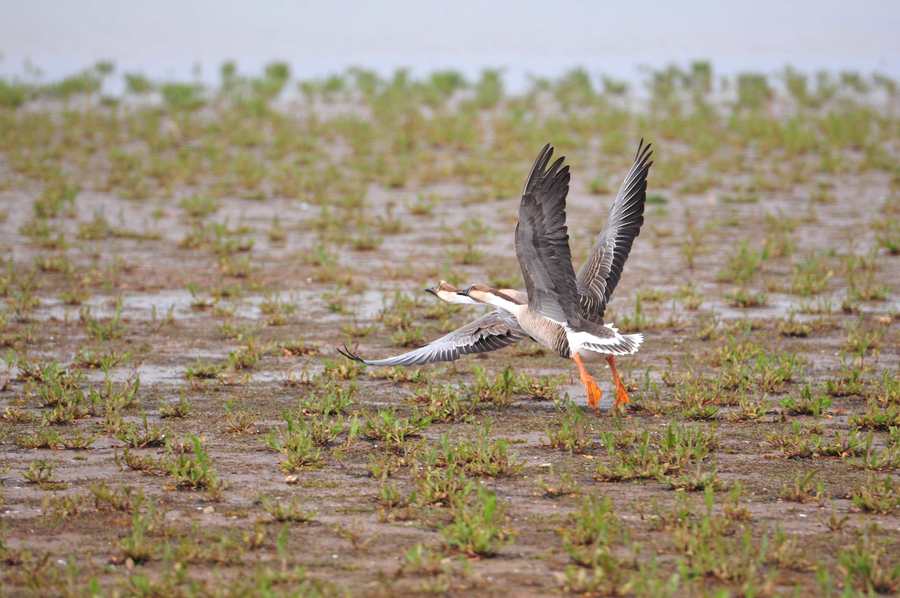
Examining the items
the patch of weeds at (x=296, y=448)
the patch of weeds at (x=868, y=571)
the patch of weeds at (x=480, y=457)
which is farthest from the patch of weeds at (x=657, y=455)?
the patch of weeds at (x=296, y=448)

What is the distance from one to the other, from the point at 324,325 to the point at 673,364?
8.94 ft

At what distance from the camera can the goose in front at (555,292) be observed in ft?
24.4

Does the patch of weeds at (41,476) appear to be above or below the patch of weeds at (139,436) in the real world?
below

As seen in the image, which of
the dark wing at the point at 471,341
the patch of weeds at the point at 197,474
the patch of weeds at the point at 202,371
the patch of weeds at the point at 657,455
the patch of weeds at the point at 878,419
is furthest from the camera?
the patch of weeds at the point at 202,371

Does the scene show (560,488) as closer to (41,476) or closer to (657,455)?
(657,455)

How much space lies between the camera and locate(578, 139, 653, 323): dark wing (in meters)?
8.17

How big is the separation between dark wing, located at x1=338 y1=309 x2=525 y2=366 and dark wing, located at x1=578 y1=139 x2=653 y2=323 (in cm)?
51

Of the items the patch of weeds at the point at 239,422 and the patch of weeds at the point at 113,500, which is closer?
the patch of weeds at the point at 113,500

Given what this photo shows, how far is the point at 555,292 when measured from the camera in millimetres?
7660

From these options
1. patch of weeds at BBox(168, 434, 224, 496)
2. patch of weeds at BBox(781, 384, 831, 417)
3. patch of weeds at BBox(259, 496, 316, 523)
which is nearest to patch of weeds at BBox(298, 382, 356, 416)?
patch of weeds at BBox(168, 434, 224, 496)

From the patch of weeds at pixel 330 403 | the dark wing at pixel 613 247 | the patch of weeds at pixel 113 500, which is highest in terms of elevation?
the dark wing at pixel 613 247

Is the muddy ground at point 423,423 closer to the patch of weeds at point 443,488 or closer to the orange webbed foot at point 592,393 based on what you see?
the patch of weeds at point 443,488

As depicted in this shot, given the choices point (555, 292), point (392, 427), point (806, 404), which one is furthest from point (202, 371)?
point (806, 404)

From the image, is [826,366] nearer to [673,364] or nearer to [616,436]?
[673,364]
